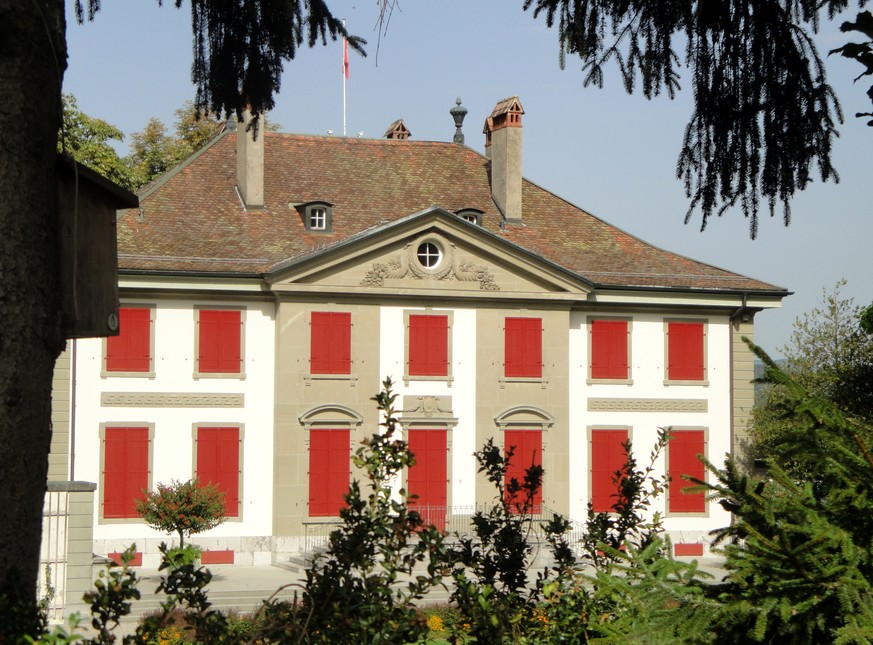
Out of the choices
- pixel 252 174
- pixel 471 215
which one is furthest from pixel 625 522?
pixel 252 174

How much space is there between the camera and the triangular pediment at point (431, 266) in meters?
28.7

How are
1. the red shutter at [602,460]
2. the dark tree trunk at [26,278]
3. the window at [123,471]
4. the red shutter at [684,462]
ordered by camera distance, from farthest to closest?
the red shutter at [684,462]
the red shutter at [602,460]
the window at [123,471]
the dark tree trunk at [26,278]

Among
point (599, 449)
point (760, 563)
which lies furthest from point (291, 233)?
point (760, 563)

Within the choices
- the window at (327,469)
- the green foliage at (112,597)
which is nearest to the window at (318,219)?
the window at (327,469)

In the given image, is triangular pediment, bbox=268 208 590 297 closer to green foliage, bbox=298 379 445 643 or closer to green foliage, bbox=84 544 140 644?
green foliage, bbox=298 379 445 643

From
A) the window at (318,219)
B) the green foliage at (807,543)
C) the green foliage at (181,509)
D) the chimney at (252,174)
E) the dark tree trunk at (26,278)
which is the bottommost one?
the green foliage at (181,509)

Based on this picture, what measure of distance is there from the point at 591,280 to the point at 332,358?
6.64 metres

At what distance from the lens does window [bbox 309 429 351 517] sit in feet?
93.6

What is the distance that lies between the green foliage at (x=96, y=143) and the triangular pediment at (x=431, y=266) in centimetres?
1230

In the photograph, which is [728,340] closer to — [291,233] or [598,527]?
[291,233]

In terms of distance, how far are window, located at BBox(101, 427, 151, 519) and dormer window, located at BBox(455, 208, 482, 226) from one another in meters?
9.53

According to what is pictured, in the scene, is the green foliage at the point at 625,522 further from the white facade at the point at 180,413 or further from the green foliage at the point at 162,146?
the green foliage at the point at 162,146

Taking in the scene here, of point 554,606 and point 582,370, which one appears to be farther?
point 582,370

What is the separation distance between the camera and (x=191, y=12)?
5.45 meters
